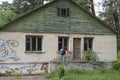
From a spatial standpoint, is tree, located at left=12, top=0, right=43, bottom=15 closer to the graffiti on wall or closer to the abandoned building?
the abandoned building

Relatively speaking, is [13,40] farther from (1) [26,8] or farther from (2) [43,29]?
(1) [26,8]

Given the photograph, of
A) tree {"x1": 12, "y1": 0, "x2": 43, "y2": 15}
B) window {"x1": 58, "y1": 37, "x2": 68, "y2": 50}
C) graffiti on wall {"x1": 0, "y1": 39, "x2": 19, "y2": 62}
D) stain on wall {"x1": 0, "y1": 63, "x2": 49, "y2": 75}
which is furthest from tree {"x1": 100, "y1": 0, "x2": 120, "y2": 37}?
stain on wall {"x1": 0, "y1": 63, "x2": 49, "y2": 75}

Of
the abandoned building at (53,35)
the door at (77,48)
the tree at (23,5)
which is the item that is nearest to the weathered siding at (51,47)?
the abandoned building at (53,35)

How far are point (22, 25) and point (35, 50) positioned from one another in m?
2.41

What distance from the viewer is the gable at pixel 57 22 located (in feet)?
78.8

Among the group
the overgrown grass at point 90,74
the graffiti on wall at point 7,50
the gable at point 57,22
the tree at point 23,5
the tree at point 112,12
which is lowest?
the overgrown grass at point 90,74

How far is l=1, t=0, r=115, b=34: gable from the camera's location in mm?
24016

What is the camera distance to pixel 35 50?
24.6m

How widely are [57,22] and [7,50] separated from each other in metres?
5.03

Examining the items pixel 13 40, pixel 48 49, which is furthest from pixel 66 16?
pixel 13 40

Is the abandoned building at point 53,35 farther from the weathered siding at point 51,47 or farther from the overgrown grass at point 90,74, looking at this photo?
the overgrown grass at point 90,74

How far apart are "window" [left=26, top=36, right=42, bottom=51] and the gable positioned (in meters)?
0.71

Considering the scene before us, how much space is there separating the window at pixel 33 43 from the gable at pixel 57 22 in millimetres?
714

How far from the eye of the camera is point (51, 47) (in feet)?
81.6
